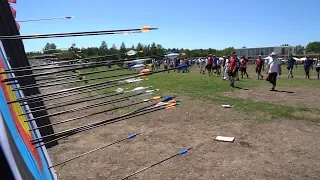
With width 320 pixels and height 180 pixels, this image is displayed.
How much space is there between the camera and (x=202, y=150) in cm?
581

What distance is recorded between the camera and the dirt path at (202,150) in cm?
481

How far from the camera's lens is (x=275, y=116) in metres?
8.48

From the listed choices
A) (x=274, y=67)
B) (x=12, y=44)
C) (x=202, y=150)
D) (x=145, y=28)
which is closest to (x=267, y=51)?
(x=274, y=67)

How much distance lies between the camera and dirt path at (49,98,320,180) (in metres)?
4.81

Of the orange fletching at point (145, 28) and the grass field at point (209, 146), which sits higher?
the orange fletching at point (145, 28)

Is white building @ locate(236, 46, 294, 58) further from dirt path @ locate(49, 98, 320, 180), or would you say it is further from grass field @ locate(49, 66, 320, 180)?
dirt path @ locate(49, 98, 320, 180)

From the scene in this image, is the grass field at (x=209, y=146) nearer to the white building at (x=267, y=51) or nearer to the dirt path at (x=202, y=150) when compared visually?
the dirt path at (x=202, y=150)

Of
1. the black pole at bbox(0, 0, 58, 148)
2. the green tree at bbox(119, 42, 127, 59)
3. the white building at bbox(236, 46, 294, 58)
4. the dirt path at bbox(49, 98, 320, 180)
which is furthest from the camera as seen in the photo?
the white building at bbox(236, 46, 294, 58)

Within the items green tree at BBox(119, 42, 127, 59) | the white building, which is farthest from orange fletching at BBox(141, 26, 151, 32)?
the white building

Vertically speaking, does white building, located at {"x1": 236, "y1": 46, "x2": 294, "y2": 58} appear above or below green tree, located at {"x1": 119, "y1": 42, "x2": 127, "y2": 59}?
below

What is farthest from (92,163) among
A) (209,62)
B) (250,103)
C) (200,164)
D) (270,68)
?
(209,62)

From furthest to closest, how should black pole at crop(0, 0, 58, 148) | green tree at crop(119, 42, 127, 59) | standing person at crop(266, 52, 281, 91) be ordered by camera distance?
standing person at crop(266, 52, 281, 91) → black pole at crop(0, 0, 58, 148) → green tree at crop(119, 42, 127, 59)

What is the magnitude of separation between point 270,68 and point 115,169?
38.1 ft

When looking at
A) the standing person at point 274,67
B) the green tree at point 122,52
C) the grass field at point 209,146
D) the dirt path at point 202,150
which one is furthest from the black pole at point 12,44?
the standing person at point 274,67
